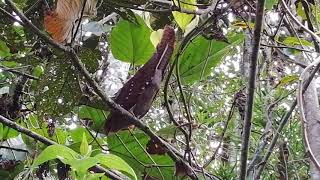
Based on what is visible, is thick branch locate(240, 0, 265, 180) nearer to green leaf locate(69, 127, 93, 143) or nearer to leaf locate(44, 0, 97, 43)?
leaf locate(44, 0, 97, 43)

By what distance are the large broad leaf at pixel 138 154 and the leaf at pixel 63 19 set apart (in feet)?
1.04

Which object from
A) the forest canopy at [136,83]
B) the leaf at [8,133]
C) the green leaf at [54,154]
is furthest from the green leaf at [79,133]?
the green leaf at [54,154]

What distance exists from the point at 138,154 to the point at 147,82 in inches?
8.9

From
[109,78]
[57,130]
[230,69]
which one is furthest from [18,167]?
[230,69]

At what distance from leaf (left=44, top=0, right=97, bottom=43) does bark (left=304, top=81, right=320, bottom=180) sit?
1.41ft

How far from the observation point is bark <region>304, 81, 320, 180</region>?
87cm

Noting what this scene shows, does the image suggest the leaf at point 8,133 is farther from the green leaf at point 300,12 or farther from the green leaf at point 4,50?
the green leaf at point 300,12

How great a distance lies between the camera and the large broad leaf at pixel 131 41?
0.91 meters

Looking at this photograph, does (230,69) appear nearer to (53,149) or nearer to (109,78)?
(109,78)

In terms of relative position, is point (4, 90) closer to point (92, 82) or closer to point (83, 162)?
point (92, 82)

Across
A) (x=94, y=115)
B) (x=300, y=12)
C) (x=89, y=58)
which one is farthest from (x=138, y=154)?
(x=300, y=12)

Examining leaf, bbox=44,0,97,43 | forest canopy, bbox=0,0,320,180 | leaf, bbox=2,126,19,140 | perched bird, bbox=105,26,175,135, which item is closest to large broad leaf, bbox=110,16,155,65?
forest canopy, bbox=0,0,320,180

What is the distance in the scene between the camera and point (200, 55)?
95cm

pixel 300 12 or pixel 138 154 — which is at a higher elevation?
pixel 300 12
